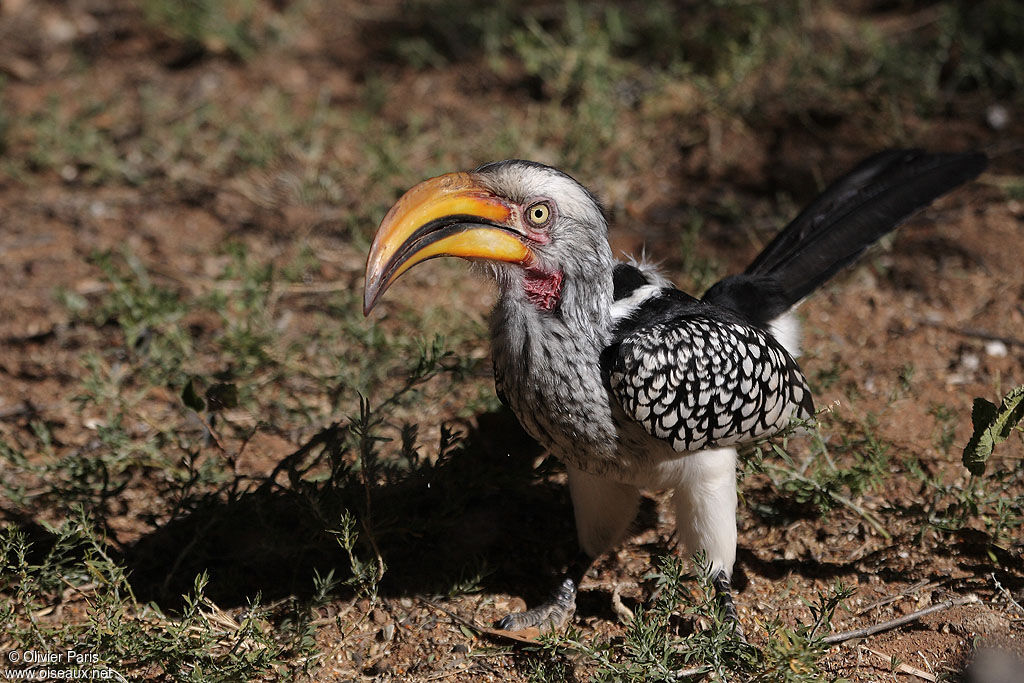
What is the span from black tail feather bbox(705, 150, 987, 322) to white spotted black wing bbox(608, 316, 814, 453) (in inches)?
15.7

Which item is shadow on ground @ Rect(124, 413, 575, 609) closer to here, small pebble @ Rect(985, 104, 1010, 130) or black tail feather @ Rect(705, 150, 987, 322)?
black tail feather @ Rect(705, 150, 987, 322)

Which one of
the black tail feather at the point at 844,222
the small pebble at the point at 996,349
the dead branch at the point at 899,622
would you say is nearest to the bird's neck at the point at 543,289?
the black tail feather at the point at 844,222

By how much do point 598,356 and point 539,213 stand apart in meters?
0.44

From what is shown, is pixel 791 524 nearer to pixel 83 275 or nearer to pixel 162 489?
pixel 162 489

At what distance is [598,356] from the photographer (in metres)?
2.80

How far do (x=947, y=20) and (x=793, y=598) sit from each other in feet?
11.6

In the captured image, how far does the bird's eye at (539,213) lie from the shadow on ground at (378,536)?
3.13 ft

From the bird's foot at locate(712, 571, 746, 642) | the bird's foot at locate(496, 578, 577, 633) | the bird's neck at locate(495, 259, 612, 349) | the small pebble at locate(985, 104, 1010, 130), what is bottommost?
the bird's foot at locate(496, 578, 577, 633)

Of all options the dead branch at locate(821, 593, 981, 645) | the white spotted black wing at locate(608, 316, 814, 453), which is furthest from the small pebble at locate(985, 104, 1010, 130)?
the dead branch at locate(821, 593, 981, 645)

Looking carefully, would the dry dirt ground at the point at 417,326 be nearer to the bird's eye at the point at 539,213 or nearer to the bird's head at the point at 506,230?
the bird's head at the point at 506,230

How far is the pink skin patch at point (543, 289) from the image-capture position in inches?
110

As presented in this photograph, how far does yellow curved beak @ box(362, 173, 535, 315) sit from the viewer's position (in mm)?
2518

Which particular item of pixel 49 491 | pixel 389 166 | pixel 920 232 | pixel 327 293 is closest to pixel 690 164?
pixel 920 232

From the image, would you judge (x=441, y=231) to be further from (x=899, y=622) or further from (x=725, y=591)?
(x=899, y=622)
